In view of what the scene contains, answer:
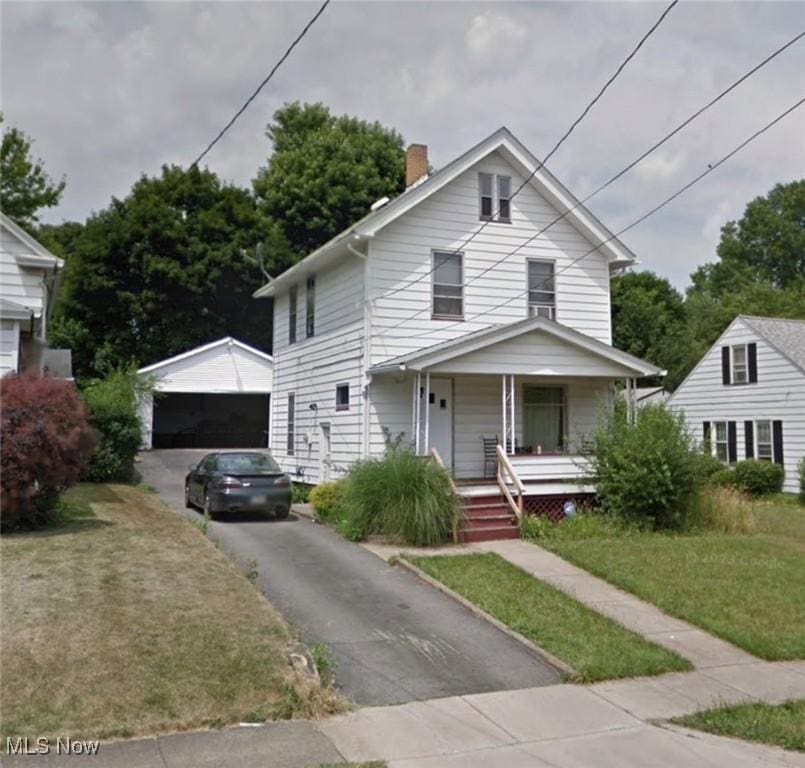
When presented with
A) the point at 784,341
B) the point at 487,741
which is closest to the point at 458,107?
the point at 487,741

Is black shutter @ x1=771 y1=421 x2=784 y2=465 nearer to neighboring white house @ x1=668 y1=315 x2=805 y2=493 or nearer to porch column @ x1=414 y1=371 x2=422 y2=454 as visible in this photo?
neighboring white house @ x1=668 y1=315 x2=805 y2=493

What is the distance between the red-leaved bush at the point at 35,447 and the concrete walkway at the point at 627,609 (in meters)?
6.95

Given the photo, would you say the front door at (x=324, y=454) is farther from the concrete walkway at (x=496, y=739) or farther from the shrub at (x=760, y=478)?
the shrub at (x=760, y=478)

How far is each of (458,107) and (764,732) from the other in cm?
880

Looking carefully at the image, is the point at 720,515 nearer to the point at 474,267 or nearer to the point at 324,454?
the point at 474,267

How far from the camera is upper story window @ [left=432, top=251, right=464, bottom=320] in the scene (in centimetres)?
1844

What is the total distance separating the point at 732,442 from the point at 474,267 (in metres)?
14.9

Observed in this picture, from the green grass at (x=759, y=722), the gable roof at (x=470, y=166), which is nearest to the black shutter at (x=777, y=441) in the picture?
the gable roof at (x=470, y=166)

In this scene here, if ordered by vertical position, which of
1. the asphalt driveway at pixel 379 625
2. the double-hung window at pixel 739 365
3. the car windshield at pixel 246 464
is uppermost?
the double-hung window at pixel 739 365

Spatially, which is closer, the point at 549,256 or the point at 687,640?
the point at 687,640

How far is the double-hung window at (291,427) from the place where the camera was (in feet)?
73.6

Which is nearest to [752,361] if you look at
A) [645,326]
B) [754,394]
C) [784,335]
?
[754,394]

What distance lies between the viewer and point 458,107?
37.1 ft

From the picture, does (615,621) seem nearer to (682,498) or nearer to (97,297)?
(682,498)
